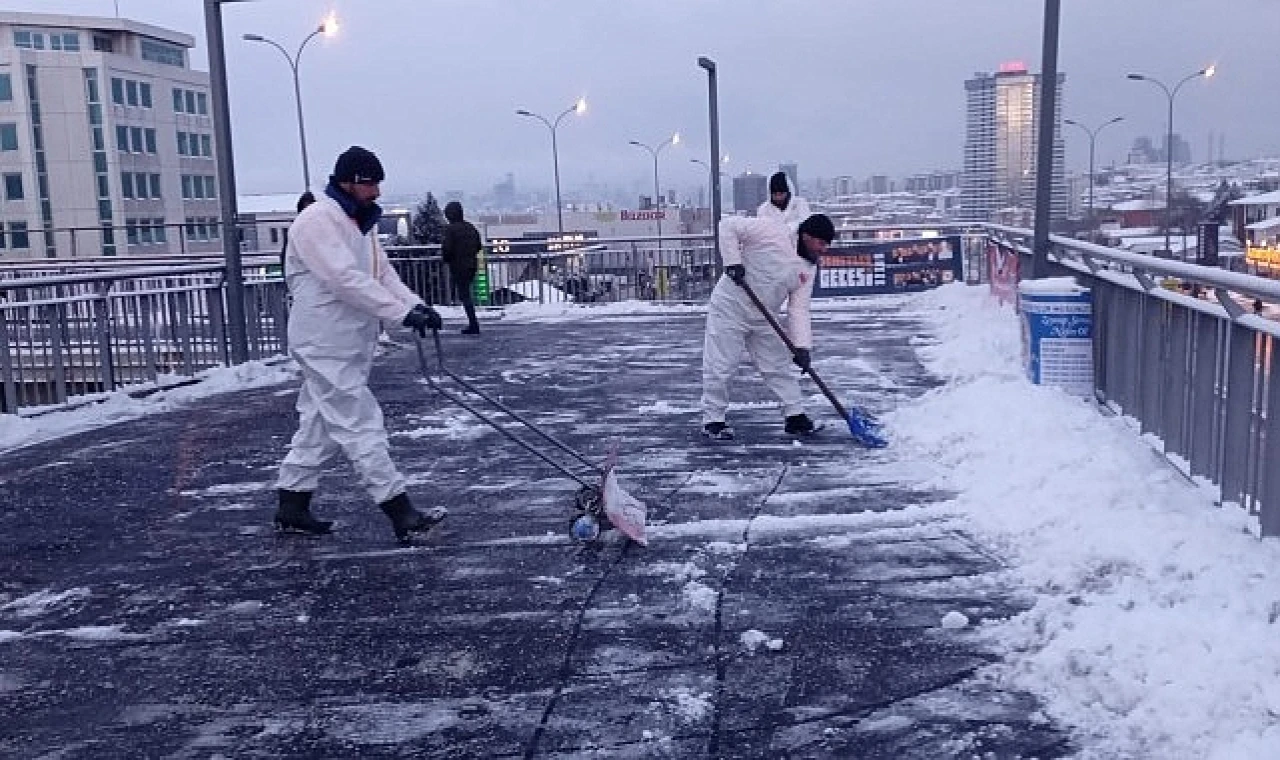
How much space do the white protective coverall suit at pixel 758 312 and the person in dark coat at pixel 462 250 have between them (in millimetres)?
8712

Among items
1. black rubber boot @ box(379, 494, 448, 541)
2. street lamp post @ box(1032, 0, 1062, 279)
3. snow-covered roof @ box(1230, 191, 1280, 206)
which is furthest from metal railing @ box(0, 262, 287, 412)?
snow-covered roof @ box(1230, 191, 1280, 206)

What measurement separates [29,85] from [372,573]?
6973 centimetres

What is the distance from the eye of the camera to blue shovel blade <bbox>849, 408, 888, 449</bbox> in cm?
782

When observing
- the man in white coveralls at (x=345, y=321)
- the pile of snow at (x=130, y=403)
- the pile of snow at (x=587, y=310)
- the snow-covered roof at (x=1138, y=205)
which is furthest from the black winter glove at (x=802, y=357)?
the snow-covered roof at (x=1138, y=205)

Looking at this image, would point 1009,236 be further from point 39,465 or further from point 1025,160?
point 39,465

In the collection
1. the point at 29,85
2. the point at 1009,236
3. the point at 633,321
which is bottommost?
the point at 633,321

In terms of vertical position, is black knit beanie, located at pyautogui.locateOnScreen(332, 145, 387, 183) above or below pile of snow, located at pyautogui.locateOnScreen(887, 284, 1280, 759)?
above

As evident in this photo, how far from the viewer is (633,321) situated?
59.5 ft

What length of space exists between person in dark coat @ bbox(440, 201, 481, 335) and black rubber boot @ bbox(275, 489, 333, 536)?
10356mm

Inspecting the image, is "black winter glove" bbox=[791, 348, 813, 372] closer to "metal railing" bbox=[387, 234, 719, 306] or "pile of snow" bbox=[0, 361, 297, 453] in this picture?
"pile of snow" bbox=[0, 361, 297, 453]

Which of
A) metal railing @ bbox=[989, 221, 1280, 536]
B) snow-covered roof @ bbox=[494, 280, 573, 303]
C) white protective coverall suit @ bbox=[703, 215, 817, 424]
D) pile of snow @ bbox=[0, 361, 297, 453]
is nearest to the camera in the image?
metal railing @ bbox=[989, 221, 1280, 536]

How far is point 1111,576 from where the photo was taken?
15.0ft

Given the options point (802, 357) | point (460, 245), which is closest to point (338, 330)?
point (802, 357)

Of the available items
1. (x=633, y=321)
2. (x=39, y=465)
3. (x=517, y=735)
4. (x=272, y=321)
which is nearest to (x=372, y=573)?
(x=517, y=735)
